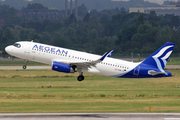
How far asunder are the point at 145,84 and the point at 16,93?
976 inches

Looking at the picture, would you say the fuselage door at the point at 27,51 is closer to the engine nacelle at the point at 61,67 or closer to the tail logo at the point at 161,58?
the engine nacelle at the point at 61,67

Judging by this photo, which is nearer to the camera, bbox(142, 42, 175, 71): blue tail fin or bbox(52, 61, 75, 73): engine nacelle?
bbox(52, 61, 75, 73): engine nacelle

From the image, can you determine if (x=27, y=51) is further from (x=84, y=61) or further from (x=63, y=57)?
(x=84, y=61)

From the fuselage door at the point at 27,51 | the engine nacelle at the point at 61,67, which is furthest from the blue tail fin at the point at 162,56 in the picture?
the fuselage door at the point at 27,51

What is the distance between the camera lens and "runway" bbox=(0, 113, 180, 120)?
3794 cm

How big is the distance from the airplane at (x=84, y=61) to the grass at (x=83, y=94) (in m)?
3.45

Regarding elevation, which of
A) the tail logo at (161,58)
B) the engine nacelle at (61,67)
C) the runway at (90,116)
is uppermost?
the tail logo at (161,58)

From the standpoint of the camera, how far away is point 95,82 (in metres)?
69.6

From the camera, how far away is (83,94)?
55.8 m

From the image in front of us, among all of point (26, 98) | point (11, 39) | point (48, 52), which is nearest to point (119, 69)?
point (48, 52)

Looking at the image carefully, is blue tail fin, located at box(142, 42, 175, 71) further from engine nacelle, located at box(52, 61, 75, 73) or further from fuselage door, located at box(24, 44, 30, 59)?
fuselage door, located at box(24, 44, 30, 59)

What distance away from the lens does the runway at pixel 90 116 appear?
37938 millimetres

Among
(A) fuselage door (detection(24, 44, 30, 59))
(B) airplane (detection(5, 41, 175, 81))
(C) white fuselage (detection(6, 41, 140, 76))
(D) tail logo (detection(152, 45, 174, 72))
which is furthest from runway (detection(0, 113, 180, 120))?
(D) tail logo (detection(152, 45, 174, 72))

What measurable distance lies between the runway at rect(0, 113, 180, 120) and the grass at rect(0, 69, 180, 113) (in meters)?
2.40
